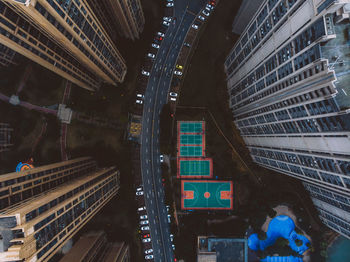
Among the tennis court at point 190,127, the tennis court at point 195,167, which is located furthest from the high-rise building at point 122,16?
the tennis court at point 195,167

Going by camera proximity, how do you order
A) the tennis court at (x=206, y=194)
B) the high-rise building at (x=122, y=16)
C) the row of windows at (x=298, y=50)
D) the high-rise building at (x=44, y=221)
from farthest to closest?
the tennis court at (x=206, y=194)
the high-rise building at (x=122, y=16)
the row of windows at (x=298, y=50)
the high-rise building at (x=44, y=221)

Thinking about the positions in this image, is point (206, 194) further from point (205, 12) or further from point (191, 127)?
point (205, 12)

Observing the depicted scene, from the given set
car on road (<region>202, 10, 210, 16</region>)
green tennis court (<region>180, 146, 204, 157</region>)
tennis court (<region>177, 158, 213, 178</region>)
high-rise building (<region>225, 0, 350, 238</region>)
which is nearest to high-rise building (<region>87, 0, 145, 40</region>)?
car on road (<region>202, 10, 210, 16</region>)

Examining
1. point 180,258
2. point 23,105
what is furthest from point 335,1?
point 23,105

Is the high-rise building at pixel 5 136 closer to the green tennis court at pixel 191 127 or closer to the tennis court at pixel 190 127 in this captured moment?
the tennis court at pixel 190 127

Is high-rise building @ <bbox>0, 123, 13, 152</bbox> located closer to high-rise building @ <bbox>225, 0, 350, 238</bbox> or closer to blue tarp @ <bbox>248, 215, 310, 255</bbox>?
high-rise building @ <bbox>225, 0, 350, 238</bbox>

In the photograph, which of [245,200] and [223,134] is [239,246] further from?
[223,134]

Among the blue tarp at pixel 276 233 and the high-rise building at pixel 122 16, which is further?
the blue tarp at pixel 276 233

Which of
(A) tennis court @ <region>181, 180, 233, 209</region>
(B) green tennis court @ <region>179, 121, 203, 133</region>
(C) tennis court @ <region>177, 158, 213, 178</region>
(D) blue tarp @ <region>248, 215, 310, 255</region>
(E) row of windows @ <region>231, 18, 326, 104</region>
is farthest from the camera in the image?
(B) green tennis court @ <region>179, 121, 203, 133</region>
